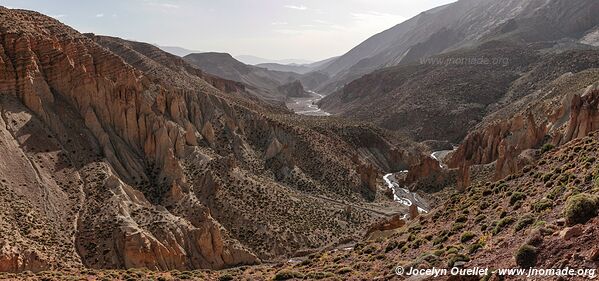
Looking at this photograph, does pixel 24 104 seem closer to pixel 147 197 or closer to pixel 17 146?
pixel 17 146

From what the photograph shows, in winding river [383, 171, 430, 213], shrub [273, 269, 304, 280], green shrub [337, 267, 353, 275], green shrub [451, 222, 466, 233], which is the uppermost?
green shrub [451, 222, 466, 233]

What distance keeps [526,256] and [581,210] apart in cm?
259

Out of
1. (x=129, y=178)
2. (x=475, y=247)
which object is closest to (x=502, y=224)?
(x=475, y=247)

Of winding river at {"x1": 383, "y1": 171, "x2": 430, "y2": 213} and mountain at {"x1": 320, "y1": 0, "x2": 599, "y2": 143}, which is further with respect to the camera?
mountain at {"x1": 320, "y1": 0, "x2": 599, "y2": 143}

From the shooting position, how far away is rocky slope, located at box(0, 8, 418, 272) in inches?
1560

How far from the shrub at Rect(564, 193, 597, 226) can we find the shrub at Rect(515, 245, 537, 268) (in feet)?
6.66

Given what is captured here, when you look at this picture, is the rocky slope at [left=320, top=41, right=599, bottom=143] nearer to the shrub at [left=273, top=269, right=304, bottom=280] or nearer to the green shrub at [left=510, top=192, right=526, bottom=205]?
the green shrub at [left=510, top=192, right=526, bottom=205]

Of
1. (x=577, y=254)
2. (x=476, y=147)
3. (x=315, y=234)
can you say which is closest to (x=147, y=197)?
(x=315, y=234)

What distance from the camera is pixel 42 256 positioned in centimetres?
3494

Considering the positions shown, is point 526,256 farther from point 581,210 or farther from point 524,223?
point 524,223

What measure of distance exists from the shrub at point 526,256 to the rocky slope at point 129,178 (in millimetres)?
30172

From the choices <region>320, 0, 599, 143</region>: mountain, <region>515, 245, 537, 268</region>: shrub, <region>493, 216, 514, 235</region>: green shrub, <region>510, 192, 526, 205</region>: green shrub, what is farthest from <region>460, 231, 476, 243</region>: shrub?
<region>320, 0, 599, 143</region>: mountain

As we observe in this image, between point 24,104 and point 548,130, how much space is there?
65.8 metres

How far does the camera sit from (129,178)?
51000 mm
